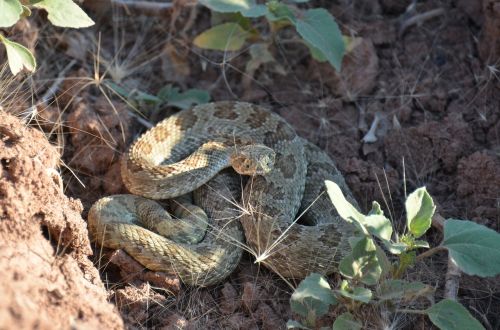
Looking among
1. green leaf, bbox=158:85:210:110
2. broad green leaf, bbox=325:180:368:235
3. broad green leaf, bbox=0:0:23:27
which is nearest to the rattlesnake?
green leaf, bbox=158:85:210:110

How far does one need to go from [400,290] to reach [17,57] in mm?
3163

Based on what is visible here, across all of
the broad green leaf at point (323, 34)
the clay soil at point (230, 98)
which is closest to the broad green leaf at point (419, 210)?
the clay soil at point (230, 98)

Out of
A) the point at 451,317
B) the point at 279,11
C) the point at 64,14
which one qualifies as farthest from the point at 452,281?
the point at 64,14

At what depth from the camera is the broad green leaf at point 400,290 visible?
432 cm

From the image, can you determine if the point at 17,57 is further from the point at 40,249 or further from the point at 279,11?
the point at 279,11

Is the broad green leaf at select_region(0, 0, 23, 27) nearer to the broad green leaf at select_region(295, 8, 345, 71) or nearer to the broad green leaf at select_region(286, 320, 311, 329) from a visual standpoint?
the broad green leaf at select_region(295, 8, 345, 71)

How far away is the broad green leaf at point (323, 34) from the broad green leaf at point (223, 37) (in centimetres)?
66

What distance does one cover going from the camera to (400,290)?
4.38 meters

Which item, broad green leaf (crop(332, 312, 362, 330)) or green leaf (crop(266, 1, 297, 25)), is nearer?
broad green leaf (crop(332, 312, 362, 330))

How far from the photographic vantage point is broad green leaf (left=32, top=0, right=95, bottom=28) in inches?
203

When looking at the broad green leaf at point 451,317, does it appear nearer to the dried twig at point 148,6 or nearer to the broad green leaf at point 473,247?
the broad green leaf at point 473,247

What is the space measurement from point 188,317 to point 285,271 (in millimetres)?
792

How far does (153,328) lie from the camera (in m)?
4.58

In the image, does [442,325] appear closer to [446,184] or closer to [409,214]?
[409,214]
